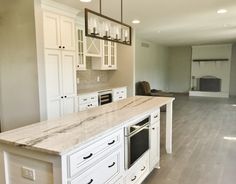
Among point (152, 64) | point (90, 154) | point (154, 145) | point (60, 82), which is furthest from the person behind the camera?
point (152, 64)

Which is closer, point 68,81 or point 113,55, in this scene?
point 68,81

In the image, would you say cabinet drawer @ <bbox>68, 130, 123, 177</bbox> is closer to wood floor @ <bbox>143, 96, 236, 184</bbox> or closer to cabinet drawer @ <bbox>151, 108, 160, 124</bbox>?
cabinet drawer @ <bbox>151, 108, 160, 124</bbox>

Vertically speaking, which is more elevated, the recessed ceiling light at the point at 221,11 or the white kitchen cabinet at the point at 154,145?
the recessed ceiling light at the point at 221,11

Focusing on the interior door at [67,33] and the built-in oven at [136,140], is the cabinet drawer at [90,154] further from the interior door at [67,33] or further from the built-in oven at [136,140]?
the interior door at [67,33]

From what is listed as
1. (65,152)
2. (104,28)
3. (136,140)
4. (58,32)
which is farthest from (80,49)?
(65,152)

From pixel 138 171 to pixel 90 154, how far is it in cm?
107

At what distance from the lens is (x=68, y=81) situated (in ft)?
13.6

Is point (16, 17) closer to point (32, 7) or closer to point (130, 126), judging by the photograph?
point (32, 7)

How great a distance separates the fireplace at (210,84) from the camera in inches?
446

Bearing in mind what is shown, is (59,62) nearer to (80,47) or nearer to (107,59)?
(80,47)

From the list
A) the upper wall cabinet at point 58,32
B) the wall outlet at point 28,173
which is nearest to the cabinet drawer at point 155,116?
the wall outlet at point 28,173

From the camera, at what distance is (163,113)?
7012 mm

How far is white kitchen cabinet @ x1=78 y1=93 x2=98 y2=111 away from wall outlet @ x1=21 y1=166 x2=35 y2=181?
2814 mm

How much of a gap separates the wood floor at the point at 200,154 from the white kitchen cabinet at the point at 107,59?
6.92 ft
